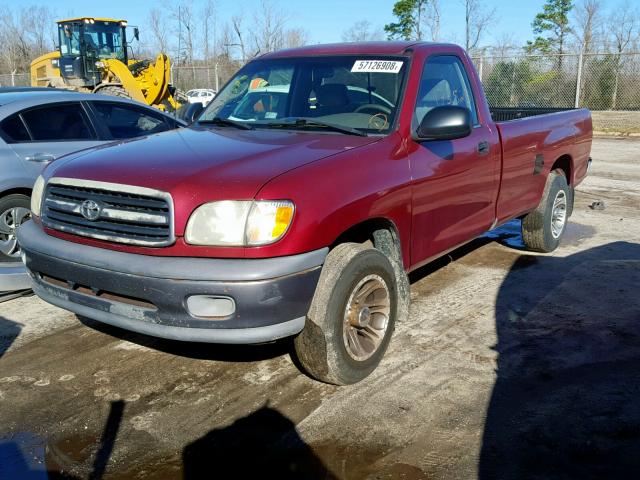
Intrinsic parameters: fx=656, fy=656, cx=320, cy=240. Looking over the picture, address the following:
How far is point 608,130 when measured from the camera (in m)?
19.6

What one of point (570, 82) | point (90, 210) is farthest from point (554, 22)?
point (90, 210)

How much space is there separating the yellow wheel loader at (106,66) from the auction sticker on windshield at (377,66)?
44.9ft

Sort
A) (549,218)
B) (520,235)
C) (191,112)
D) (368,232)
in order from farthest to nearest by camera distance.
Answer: (520,235), (549,218), (191,112), (368,232)

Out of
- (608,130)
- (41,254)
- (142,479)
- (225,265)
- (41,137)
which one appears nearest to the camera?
(142,479)

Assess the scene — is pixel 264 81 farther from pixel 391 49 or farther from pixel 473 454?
pixel 473 454

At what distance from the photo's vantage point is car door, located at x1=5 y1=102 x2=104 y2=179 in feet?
18.6

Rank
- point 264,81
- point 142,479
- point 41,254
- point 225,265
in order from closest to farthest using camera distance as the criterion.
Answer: point 142,479 → point 225,265 → point 41,254 → point 264,81

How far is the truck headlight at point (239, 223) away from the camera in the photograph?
324cm

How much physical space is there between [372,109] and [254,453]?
2.39 metres

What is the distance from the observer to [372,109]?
4438mm

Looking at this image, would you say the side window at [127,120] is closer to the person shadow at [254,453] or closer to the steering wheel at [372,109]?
the steering wheel at [372,109]

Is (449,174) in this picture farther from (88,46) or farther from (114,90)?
(88,46)

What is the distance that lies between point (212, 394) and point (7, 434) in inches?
42.4

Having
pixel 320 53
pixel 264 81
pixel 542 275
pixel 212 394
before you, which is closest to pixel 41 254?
pixel 212 394
